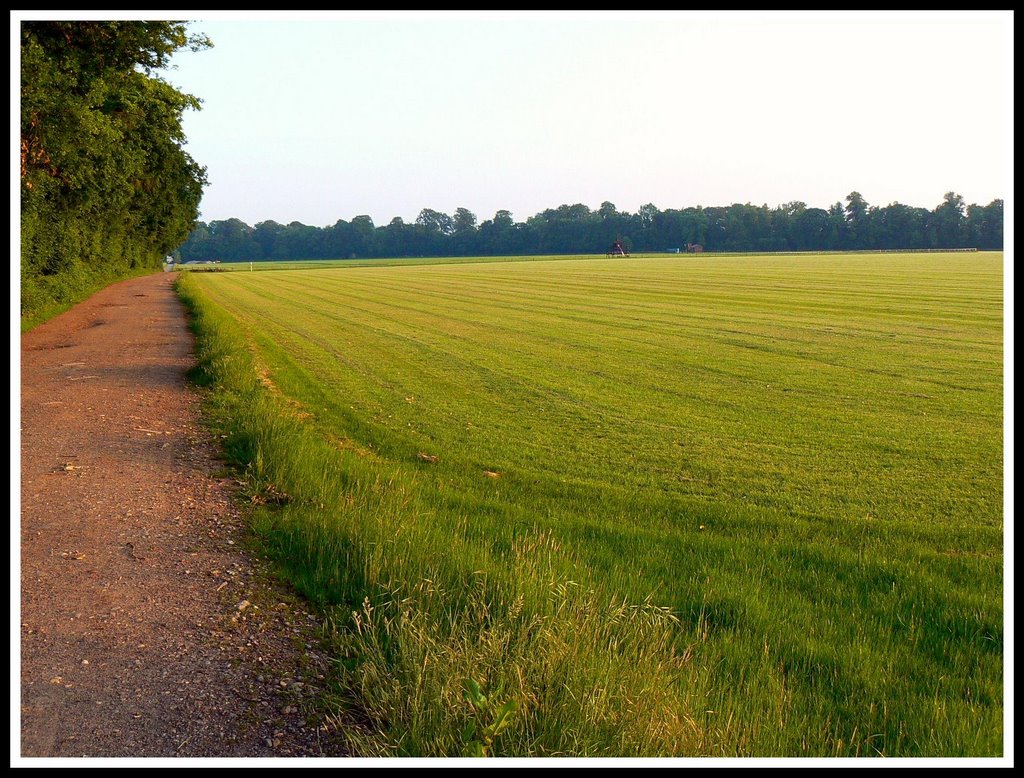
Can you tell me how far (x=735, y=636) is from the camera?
5.72m

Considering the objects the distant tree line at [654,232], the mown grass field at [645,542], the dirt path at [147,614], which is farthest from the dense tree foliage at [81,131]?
A: the distant tree line at [654,232]

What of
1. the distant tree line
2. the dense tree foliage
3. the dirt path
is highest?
the distant tree line

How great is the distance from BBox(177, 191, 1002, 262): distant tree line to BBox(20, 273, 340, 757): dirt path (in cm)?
12641

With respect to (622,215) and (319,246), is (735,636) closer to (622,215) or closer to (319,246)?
(622,215)

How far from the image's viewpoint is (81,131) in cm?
2030

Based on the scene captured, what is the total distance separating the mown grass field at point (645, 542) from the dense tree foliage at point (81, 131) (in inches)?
258

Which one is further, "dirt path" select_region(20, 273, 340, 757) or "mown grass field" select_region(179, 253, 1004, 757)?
"mown grass field" select_region(179, 253, 1004, 757)

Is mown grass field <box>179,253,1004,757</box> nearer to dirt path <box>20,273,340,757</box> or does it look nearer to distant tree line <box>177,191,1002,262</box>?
dirt path <box>20,273,340,757</box>

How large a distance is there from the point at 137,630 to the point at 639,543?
4.42 metres

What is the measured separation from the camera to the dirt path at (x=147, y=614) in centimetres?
406

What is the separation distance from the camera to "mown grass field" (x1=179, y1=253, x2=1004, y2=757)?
4270 mm

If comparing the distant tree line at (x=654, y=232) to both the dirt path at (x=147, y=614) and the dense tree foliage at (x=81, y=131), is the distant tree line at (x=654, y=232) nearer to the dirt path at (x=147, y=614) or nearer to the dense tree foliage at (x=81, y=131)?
the dense tree foliage at (x=81, y=131)

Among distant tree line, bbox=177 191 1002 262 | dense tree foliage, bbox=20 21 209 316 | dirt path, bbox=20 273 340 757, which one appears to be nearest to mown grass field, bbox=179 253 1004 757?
dirt path, bbox=20 273 340 757

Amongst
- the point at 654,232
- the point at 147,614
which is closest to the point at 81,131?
the point at 147,614
